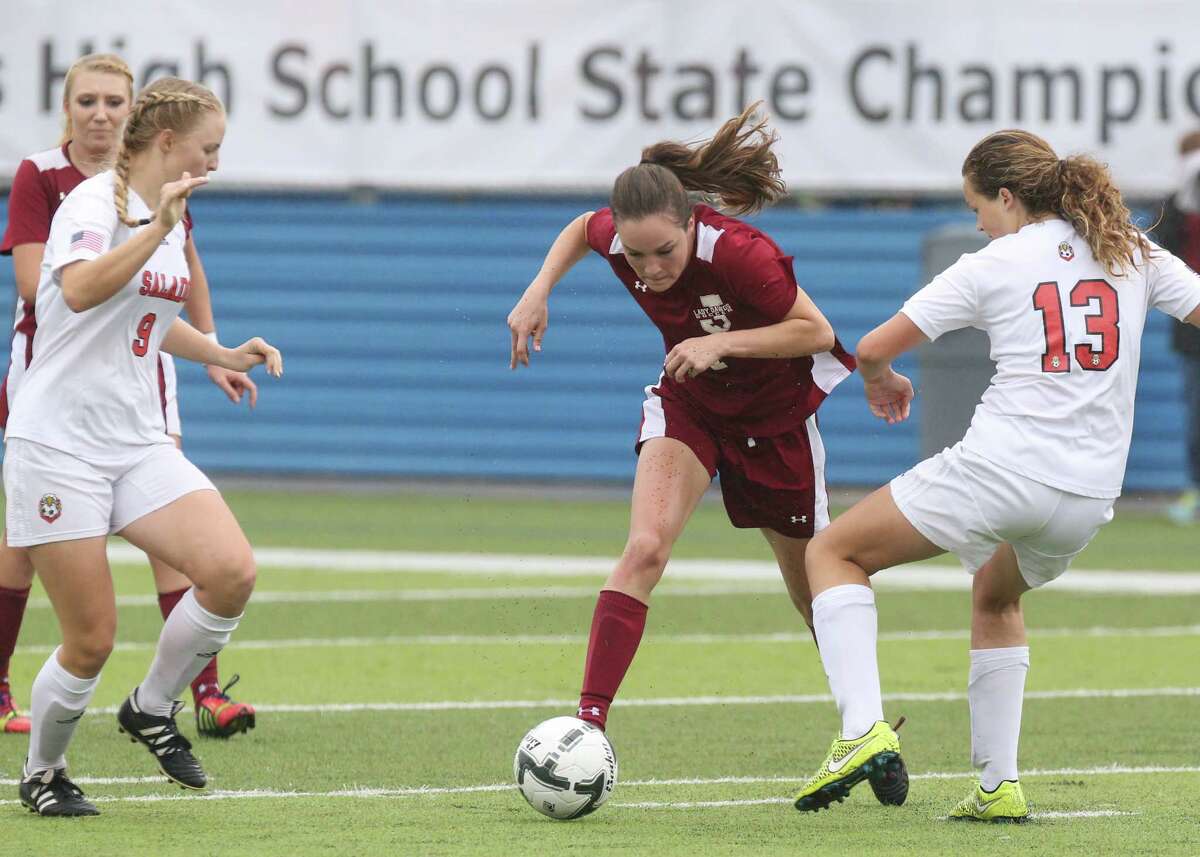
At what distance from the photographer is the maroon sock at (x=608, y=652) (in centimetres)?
605

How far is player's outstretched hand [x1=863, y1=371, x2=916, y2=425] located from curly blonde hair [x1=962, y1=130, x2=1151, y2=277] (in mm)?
569

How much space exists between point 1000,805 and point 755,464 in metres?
1.37

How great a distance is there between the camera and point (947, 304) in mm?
5523

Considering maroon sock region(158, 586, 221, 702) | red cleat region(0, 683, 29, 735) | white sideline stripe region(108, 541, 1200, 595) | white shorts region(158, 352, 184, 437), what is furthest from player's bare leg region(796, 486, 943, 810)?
white sideline stripe region(108, 541, 1200, 595)

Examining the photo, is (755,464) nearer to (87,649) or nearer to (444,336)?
(87,649)

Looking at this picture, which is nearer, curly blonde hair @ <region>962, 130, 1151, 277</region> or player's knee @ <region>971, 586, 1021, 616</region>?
curly blonde hair @ <region>962, 130, 1151, 277</region>

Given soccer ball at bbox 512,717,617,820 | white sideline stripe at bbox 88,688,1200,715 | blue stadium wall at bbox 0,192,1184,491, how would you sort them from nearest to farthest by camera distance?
soccer ball at bbox 512,717,617,820, white sideline stripe at bbox 88,688,1200,715, blue stadium wall at bbox 0,192,1184,491

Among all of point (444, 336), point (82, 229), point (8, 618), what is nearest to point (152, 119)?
point (82, 229)

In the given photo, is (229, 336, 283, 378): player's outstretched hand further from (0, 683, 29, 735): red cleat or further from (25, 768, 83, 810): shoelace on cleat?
(0, 683, 29, 735): red cleat

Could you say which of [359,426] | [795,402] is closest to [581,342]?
[359,426]

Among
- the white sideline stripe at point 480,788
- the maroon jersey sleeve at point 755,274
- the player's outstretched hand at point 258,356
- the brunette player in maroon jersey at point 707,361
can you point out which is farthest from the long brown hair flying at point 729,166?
the white sideline stripe at point 480,788

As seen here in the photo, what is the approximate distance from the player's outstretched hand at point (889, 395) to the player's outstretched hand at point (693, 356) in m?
0.44

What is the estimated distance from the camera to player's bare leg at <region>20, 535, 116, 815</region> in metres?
5.71

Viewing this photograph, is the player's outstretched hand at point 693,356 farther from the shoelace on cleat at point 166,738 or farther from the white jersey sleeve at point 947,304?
the shoelace on cleat at point 166,738
